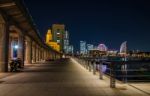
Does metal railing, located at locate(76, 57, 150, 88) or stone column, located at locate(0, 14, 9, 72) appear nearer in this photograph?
metal railing, located at locate(76, 57, 150, 88)

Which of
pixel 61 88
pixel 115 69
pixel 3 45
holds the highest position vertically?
pixel 3 45

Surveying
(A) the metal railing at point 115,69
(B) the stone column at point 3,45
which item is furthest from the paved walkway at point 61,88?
(B) the stone column at point 3,45

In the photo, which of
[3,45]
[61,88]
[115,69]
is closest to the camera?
[61,88]

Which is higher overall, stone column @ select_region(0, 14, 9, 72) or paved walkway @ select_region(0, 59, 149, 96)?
stone column @ select_region(0, 14, 9, 72)

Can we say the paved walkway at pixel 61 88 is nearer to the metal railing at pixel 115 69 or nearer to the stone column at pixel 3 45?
the metal railing at pixel 115 69

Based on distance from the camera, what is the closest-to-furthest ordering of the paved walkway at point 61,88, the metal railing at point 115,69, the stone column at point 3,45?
the paved walkway at point 61,88 → the metal railing at point 115,69 → the stone column at point 3,45

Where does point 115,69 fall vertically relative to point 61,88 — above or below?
above

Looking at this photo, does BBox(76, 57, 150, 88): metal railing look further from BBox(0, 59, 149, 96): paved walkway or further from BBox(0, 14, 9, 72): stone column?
BBox(0, 14, 9, 72): stone column

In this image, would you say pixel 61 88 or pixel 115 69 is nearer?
pixel 61 88

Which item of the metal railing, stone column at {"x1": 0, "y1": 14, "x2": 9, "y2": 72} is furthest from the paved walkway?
stone column at {"x1": 0, "y1": 14, "x2": 9, "y2": 72}

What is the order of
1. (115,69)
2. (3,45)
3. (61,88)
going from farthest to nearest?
(3,45)
(115,69)
(61,88)

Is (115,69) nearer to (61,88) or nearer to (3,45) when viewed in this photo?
(61,88)

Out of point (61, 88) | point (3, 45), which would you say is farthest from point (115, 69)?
point (3, 45)

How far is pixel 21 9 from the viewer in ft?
137
